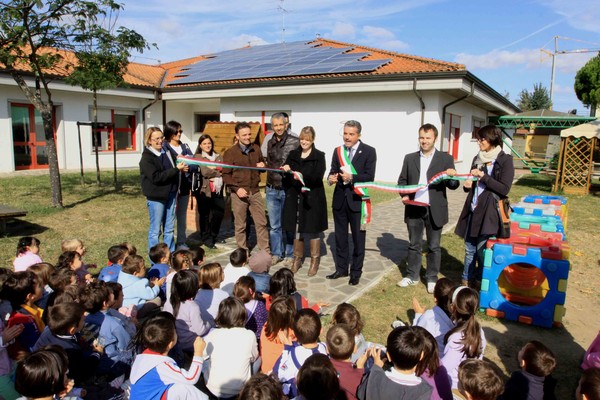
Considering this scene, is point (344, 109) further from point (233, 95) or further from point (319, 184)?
point (319, 184)

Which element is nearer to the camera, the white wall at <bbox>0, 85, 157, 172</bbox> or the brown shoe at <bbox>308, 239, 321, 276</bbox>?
the brown shoe at <bbox>308, 239, 321, 276</bbox>

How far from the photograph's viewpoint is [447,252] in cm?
689

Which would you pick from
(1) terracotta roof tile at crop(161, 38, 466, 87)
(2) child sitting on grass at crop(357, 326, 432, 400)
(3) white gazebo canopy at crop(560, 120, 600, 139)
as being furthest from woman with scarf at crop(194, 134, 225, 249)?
(3) white gazebo canopy at crop(560, 120, 600, 139)

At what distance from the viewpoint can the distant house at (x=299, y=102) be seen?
14.4 m

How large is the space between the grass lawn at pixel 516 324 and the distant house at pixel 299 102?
26.8 feet

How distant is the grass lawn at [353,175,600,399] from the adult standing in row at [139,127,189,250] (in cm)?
278

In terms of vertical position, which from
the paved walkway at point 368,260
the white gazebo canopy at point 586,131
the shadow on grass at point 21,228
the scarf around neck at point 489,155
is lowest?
the paved walkway at point 368,260

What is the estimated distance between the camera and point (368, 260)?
256 inches

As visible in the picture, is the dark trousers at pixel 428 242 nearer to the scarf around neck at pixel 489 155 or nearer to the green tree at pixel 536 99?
the scarf around neck at pixel 489 155

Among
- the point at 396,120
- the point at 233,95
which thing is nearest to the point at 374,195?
the point at 396,120

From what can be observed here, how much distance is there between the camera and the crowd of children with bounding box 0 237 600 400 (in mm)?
2295

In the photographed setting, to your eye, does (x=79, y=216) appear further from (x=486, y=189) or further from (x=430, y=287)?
(x=486, y=189)

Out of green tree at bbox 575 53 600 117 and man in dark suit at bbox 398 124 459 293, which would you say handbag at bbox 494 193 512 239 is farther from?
green tree at bbox 575 53 600 117

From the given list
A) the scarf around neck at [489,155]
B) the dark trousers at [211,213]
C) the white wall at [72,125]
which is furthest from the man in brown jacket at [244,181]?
the white wall at [72,125]
